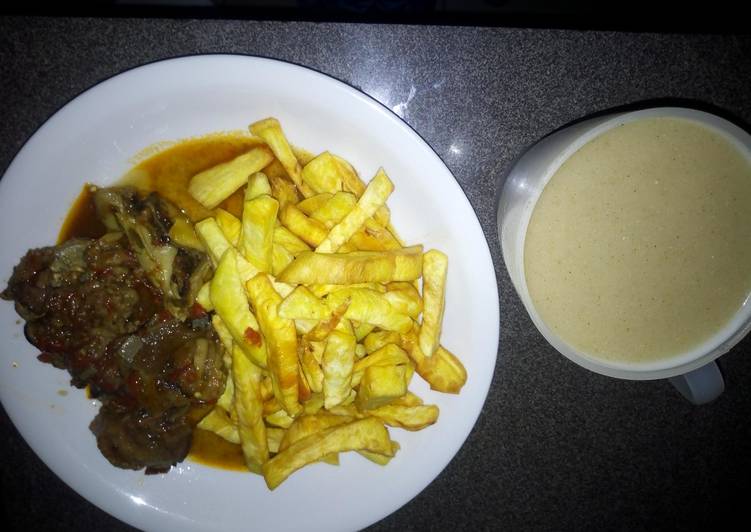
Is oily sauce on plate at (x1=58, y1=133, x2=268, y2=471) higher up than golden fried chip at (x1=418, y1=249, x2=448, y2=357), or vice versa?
oily sauce on plate at (x1=58, y1=133, x2=268, y2=471)

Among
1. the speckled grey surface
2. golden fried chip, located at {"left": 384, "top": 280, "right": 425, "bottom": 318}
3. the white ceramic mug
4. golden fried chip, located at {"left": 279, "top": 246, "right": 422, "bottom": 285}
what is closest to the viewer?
the white ceramic mug

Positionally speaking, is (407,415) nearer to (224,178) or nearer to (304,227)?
(304,227)

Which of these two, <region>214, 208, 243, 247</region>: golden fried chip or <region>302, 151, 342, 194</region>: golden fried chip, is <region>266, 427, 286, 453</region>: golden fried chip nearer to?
<region>214, 208, 243, 247</region>: golden fried chip

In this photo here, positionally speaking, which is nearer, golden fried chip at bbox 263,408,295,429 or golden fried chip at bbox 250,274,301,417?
golden fried chip at bbox 250,274,301,417

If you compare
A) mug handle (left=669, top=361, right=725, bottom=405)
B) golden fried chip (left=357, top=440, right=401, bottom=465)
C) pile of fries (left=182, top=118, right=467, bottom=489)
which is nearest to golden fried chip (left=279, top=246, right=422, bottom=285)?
pile of fries (left=182, top=118, right=467, bottom=489)

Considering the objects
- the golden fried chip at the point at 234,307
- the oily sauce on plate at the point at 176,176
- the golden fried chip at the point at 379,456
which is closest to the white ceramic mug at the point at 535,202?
the golden fried chip at the point at 379,456

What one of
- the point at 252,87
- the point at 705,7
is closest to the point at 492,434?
the point at 252,87

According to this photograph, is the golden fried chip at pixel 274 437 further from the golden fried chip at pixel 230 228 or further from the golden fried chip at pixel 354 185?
the golden fried chip at pixel 354 185

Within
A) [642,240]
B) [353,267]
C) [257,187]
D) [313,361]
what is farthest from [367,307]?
[642,240]
